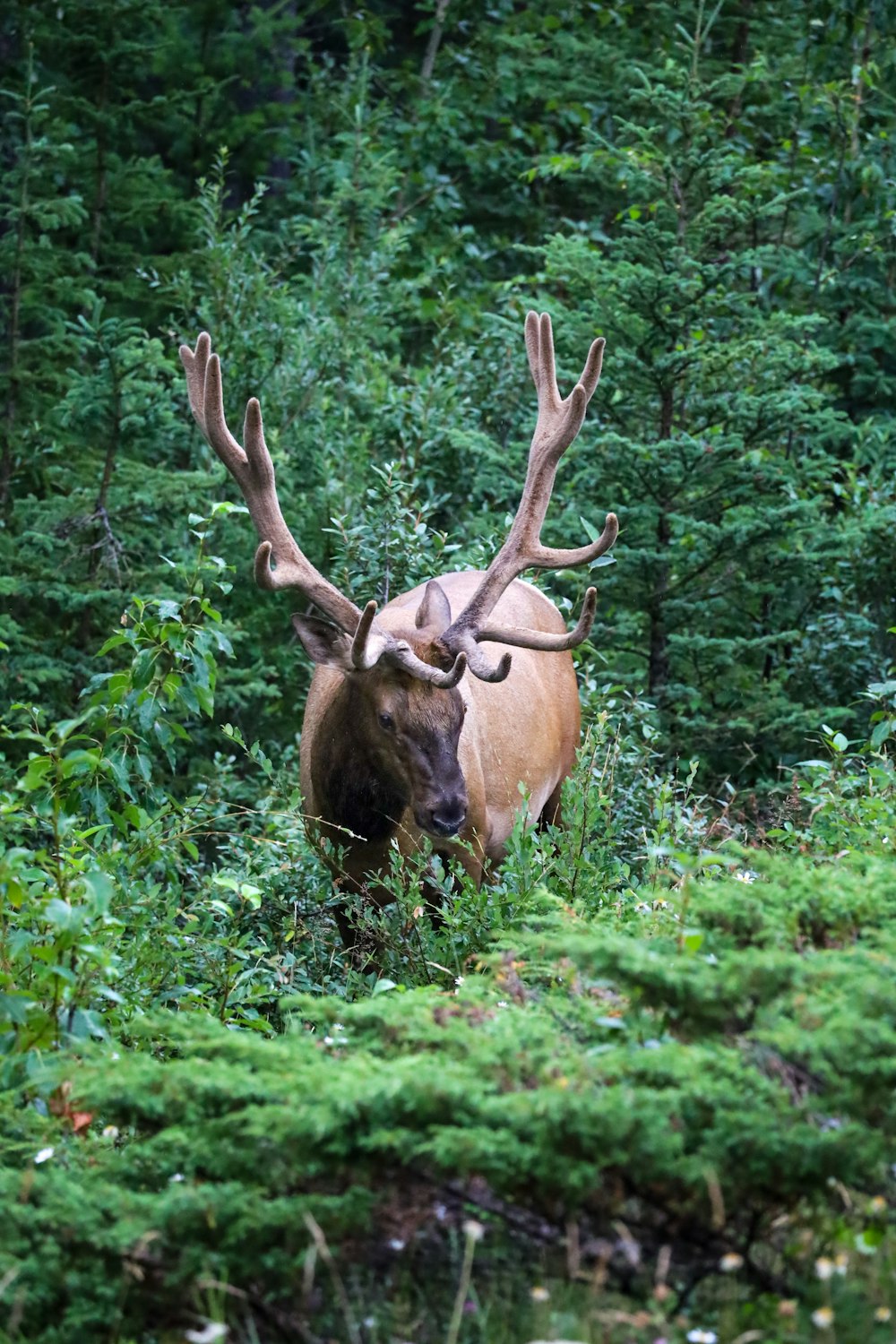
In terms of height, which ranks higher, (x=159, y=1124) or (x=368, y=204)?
(x=368, y=204)

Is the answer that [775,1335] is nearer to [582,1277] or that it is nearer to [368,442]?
[582,1277]

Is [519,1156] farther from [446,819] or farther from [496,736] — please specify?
[496,736]

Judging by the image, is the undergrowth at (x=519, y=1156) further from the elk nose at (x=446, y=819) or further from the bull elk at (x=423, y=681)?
the bull elk at (x=423, y=681)

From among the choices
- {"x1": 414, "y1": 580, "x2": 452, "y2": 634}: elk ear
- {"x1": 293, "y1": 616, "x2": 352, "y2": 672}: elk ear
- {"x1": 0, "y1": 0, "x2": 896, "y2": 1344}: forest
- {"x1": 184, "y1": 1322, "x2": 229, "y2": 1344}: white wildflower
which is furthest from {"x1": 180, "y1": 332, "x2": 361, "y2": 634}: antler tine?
{"x1": 184, "y1": 1322, "x2": 229, "y2": 1344}: white wildflower

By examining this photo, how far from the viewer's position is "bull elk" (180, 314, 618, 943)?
234 inches

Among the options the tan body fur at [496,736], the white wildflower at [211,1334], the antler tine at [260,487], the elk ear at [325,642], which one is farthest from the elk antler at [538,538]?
the white wildflower at [211,1334]

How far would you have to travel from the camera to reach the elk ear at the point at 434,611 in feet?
20.6

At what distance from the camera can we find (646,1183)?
107 inches

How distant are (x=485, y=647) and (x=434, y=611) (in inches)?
22.9

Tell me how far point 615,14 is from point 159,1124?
45.2ft

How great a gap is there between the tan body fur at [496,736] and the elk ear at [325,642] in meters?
0.14

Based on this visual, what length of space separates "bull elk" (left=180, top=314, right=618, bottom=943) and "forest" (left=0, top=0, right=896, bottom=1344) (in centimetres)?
16

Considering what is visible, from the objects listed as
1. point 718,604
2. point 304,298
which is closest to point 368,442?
point 304,298

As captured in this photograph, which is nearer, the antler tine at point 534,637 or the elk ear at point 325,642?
the elk ear at point 325,642
